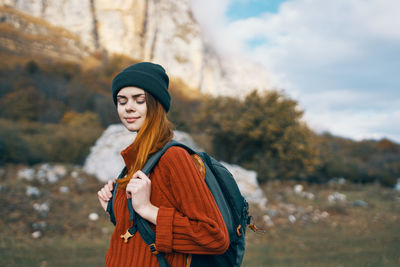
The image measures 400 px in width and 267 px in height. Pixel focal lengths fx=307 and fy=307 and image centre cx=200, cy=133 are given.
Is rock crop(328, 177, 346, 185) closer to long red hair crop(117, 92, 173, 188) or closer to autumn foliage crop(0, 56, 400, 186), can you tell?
autumn foliage crop(0, 56, 400, 186)

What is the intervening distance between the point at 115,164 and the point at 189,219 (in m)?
10.8

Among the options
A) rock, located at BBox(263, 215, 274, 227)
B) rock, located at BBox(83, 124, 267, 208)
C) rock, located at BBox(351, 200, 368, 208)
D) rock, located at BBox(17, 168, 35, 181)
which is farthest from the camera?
rock, located at BBox(351, 200, 368, 208)

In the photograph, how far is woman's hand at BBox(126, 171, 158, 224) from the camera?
1.39 metres

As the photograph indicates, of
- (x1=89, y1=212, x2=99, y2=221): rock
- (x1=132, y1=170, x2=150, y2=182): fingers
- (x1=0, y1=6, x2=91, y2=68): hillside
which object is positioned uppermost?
(x1=0, y1=6, x2=91, y2=68): hillside

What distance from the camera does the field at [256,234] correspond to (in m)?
6.21

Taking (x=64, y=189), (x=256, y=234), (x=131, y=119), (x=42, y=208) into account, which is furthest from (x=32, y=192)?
(x=131, y=119)

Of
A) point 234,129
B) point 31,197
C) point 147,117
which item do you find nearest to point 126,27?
point 234,129

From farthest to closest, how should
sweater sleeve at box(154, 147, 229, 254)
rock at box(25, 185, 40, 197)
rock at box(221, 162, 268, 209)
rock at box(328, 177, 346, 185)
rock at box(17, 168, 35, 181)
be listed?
1. rock at box(328, 177, 346, 185)
2. rock at box(221, 162, 268, 209)
3. rock at box(17, 168, 35, 181)
4. rock at box(25, 185, 40, 197)
5. sweater sleeve at box(154, 147, 229, 254)

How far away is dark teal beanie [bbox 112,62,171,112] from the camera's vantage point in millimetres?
1593

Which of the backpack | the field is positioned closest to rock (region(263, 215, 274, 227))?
the field

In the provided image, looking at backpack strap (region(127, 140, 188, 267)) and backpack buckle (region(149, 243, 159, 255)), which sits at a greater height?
backpack strap (region(127, 140, 188, 267))

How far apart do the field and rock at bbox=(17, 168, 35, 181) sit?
0.18 m

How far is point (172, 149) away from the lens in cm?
145

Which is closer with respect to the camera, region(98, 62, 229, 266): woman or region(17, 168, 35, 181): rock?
region(98, 62, 229, 266): woman
